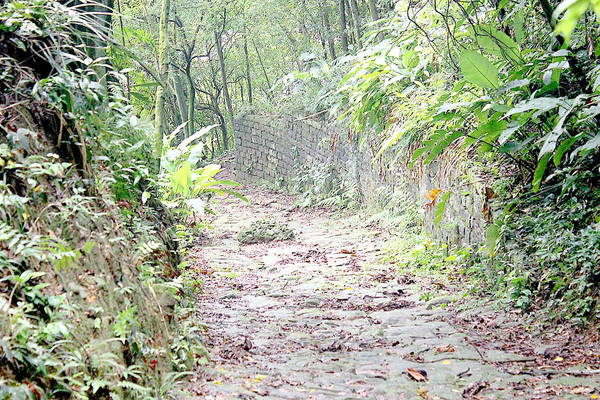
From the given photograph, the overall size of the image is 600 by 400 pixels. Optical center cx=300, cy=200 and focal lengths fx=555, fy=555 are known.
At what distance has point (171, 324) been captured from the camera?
2887 mm

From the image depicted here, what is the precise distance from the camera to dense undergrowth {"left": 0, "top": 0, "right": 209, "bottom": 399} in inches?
70.6

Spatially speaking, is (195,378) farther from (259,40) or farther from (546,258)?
(259,40)

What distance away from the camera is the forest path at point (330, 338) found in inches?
102

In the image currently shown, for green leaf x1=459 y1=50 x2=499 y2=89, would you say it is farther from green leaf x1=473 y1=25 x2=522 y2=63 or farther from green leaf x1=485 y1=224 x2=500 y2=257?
green leaf x1=485 y1=224 x2=500 y2=257

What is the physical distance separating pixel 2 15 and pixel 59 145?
68 centimetres

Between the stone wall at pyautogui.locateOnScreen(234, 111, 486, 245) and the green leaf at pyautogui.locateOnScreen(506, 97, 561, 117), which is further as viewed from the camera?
the stone wall at pyautogui.locateOnScreen(234, 111, 486, 245)

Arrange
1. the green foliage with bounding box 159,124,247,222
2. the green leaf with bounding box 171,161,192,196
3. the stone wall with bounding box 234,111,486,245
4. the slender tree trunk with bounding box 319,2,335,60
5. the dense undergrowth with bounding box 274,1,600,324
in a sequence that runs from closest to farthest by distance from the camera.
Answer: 1. the dense undergrowth with bounding box 274,1,600,324
2. the stone wall with bounding box 234,111,486,245
3. the green foliage with bounding box 159,124,247,222
4. the green leaf with bounding box 171,161,192,196
5. the slender tree trunk with bounding box 319,2,335,60

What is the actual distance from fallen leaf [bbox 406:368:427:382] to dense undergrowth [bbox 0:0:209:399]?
109cm

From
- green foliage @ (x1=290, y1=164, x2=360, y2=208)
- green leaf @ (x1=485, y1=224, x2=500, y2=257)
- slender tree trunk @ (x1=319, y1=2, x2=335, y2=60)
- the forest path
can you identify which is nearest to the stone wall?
green foliage @ (x1=290, y1=164, x2=360, y2=208)

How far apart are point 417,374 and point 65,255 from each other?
5.75 ft

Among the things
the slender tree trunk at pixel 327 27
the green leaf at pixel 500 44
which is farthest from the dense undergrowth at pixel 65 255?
the slender tree trunk at pixel 327 27

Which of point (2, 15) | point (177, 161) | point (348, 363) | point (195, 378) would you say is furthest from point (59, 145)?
point (177, 161)

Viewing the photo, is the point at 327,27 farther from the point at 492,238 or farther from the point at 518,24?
the point at 492,238

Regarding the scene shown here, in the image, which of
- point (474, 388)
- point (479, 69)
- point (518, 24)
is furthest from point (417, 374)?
point (518, 24)
